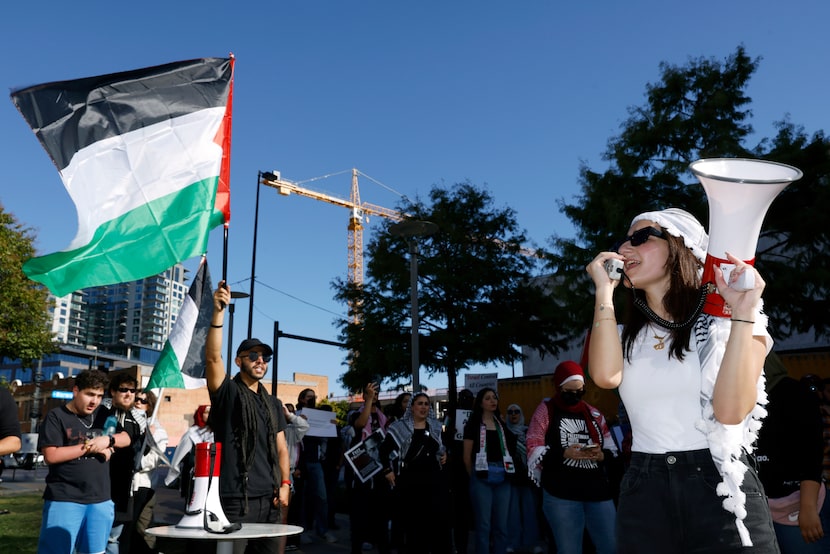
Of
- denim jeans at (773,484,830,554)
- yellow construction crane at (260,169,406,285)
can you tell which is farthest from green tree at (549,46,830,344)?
yellow construction crane at (260,169,406,285)

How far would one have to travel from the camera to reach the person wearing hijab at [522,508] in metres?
8.90

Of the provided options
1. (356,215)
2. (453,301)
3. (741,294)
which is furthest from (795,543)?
(356,215)

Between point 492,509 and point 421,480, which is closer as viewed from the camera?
point 421,480

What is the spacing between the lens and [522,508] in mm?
A: 9906

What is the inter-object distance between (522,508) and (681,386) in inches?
311

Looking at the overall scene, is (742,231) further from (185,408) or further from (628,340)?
(185,408)

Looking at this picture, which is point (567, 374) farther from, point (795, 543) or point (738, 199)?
point (738, 199)

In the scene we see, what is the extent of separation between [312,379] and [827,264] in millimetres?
81541

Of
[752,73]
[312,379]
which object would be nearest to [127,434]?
[752,73]

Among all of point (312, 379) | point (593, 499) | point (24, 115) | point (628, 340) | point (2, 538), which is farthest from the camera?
point (312, 379)

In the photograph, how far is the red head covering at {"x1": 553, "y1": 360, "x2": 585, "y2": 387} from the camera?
263 inches

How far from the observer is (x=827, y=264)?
1540 cm

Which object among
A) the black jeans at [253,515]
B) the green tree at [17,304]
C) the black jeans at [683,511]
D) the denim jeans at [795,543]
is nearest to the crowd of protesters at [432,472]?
the denim jeans at [795,543]

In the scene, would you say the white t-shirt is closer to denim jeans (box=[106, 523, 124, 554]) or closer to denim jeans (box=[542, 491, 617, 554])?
denim jeans (box=[542, 491, 617, 554])
